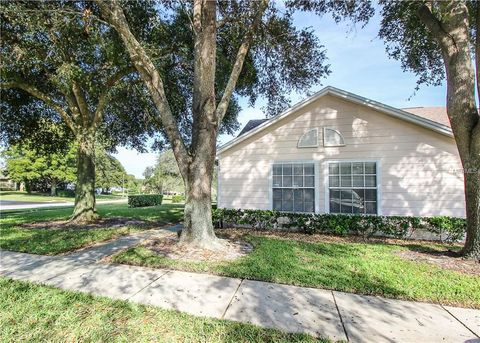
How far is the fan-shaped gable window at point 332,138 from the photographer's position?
8.82 m

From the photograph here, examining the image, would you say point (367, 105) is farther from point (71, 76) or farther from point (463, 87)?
point (71, 76)

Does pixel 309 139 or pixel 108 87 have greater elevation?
pixel 108 87

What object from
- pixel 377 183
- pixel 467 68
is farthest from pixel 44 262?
pixel 467 68

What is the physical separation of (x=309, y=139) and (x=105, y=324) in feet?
25.7

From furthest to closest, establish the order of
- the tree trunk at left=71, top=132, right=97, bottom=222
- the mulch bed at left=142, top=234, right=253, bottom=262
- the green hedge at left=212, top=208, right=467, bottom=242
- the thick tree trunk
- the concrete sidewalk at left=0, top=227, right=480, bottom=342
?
the tree trunk at left=71, top=132, right=97, bottom=222 < the green hedge at left=212, top=208, right=467, bottom=242 < the mulch bed at left=142, top=234, right=253, bottom=262 < the thick tree trunk < the concrete sidewalk at left=0, top=227, right=480, bottom=342

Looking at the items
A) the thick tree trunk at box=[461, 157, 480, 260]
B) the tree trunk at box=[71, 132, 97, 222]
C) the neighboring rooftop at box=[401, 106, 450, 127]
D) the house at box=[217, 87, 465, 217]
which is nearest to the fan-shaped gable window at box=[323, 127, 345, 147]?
the house at box=[217, 87, 465, 217]

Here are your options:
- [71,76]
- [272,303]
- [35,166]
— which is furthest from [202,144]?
[35,166]

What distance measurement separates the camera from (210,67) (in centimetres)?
664

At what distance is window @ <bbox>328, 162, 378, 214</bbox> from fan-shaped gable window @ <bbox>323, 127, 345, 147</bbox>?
67cm

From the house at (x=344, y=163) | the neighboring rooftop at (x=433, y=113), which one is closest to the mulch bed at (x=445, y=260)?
the house at (x=344, y=163)

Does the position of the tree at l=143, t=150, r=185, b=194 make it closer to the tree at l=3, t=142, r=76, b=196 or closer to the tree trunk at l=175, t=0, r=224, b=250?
the tree at l=3, t=142, r=76, b=196

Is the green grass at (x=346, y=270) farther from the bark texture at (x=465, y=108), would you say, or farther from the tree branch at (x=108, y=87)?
the tree branch at (x=108, y=87)

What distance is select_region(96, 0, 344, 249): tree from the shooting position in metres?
6.37

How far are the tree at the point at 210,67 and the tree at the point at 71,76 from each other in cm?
126
